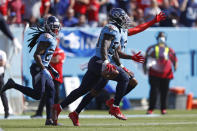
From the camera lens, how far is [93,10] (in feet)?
58.4

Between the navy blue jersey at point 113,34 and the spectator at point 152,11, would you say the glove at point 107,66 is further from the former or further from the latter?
the spectator at point 152,11

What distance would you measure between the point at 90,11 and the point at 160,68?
353 cm

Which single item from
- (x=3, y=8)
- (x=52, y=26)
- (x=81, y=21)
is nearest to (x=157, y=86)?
(x=81, y=21)

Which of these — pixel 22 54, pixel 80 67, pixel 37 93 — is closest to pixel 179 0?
pixel 80 67

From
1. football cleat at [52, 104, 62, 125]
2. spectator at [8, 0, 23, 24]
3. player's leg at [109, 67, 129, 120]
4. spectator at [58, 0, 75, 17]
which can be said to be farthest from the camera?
spectator at [58, 0, 75, 17]

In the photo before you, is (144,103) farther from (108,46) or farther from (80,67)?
(108,46)

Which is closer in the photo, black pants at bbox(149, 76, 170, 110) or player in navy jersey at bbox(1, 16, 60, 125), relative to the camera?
player in navy jersey at bbox(1, 16, 60, 125)

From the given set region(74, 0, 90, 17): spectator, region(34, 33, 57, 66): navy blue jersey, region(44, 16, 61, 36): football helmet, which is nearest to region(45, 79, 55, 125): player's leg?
region(34, 33, 57, 66): navy blue jersey

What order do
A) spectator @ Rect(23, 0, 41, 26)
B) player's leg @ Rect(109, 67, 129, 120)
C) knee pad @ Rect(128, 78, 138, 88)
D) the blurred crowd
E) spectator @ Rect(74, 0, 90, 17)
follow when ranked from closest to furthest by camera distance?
player's leg @ Rect(109, 67, 129, 120) < knee pad @ Rect(128, 78, 138, 88) < the blurred crowd < spectator @ Rect(23, 0, 41, 26) < spectator @ Rect(74, 0, 90, 17)

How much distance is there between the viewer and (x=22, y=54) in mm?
15711

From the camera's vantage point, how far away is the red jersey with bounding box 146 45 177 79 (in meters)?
15.2

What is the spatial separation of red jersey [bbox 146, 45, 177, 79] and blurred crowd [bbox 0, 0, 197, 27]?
4.09 feet

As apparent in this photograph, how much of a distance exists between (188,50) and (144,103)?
1.98 metres

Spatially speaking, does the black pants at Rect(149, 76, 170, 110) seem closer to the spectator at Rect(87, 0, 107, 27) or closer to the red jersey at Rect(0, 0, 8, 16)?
the spectator at Rect(87, 0, 107, 27)
